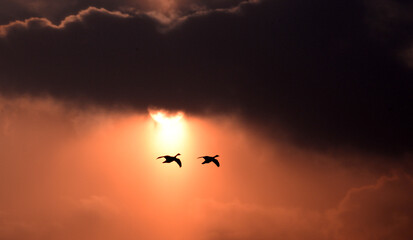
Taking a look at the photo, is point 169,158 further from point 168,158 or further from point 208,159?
point 208,159

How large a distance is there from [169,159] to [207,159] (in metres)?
8.36

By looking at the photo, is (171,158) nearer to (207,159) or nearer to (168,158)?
(168,158)

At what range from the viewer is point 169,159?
321 feet

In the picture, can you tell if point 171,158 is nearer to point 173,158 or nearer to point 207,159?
point 173,158

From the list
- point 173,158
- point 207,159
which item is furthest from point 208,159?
point 173,158

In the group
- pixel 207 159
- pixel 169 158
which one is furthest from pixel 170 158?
pixel 207 159

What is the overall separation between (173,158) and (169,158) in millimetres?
1498

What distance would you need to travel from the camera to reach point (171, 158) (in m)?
97.8

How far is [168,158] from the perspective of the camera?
9862 centimetres

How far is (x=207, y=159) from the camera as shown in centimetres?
10075

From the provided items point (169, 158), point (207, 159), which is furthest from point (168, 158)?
point (207, 159)

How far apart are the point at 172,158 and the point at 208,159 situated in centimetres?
794

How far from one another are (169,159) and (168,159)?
1.28 ft

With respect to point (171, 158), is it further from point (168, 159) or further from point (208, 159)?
point (208, 159)
